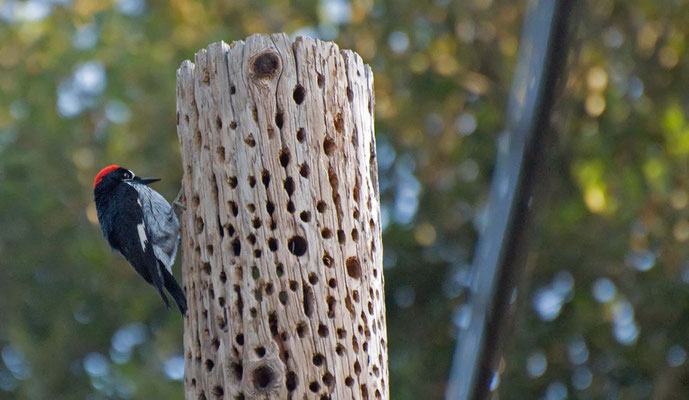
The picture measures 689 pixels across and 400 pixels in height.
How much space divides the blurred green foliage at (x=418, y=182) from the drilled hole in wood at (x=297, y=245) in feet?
13.0

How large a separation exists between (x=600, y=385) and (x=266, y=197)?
4.90 meters

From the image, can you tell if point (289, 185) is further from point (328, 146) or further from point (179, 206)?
point (179, 206)

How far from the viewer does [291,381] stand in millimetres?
2715

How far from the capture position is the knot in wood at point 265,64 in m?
2.84

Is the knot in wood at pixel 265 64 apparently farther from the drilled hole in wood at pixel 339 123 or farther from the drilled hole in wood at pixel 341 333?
the drilled hole in wood at pixel 341 333

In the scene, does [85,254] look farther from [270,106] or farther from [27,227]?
[270,106]

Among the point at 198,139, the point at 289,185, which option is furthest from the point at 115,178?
the point at 289,185

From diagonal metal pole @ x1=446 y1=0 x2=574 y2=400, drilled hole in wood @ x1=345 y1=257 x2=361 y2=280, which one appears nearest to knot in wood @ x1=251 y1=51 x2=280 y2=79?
drilled hole in wood @ x1=345 y1=257 x2=361 y2=280

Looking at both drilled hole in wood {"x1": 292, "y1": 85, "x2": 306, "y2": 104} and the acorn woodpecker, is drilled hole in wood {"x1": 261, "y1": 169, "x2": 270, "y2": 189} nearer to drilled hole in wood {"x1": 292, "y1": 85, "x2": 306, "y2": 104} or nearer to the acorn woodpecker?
drilled hole in wood {"x1": 292, "y1": 85, "x2": 306, "y2": 104}

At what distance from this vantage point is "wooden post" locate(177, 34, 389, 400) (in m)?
2.74

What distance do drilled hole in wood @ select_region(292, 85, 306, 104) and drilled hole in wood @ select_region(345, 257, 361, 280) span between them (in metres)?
0.51

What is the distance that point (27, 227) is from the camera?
8094 mm

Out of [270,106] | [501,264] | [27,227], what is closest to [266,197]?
[270,106]

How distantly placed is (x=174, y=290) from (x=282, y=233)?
1156 mm
